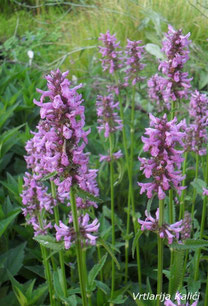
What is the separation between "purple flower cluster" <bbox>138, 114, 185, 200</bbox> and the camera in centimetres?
122

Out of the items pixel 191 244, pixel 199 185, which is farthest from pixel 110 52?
pixel 191 244

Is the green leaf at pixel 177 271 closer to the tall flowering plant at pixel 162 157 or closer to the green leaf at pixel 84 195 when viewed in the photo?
the tall flowering plant at pixel 162 157

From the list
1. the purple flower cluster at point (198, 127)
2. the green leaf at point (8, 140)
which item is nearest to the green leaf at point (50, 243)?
the purple flower cluster at point (198, 127)

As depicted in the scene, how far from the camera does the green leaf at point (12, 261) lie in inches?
98.9

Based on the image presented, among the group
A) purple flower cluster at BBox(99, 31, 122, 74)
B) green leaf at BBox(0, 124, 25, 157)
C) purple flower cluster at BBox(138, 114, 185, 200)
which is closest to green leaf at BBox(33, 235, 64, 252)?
purple flower cluster at BBox(138, 114, 185, 200)

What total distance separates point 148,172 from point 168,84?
797 mm

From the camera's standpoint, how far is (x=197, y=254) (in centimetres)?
203

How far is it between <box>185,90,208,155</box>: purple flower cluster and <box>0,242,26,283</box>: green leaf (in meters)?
1.28

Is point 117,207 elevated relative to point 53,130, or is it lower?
lower

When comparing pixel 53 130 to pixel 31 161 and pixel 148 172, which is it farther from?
pixel 31 161

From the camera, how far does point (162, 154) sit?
125cm

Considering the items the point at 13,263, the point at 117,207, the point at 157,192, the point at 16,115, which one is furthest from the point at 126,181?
the point at 157,192

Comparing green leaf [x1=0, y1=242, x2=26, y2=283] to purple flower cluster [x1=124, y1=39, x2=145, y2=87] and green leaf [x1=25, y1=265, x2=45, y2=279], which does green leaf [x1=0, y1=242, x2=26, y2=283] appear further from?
purple flower cluster [x1=124, y1=39, x2=145, y2=87]

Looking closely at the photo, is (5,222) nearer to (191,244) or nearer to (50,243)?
(50,243)
